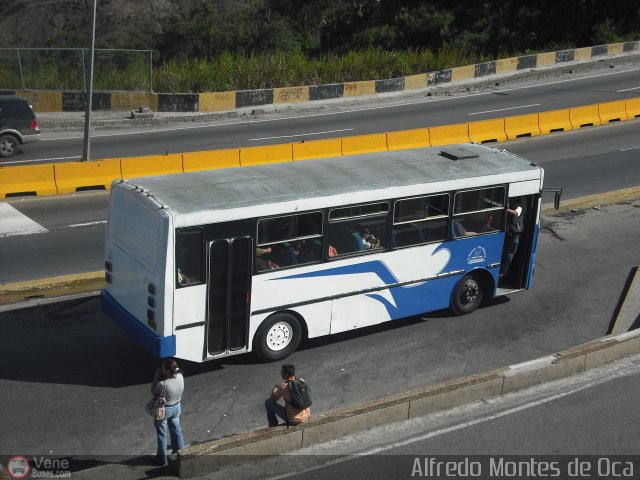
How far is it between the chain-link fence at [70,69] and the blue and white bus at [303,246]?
20180 millimetres

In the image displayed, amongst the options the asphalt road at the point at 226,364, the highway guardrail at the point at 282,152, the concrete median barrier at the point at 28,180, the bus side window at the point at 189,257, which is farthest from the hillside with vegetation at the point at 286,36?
the bus side window at the point at 189,257

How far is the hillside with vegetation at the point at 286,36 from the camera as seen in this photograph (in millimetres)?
33719

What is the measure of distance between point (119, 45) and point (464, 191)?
62016 millimetres

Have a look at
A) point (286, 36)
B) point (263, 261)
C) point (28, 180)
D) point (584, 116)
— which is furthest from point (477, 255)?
point (286, 36)

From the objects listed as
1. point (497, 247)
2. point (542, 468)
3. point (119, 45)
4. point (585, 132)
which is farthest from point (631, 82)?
point (119, 45)

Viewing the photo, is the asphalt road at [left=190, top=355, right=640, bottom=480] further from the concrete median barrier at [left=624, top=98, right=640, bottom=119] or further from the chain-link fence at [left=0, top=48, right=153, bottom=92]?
the chain-link fence at [left=0, top=48, right=153, bottom=92]

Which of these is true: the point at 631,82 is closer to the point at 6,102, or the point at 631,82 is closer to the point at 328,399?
the point at 6,102

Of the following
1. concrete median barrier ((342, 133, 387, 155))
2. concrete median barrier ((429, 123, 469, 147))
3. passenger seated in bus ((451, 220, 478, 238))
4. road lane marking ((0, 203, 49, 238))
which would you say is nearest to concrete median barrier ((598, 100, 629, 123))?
concrete median barrier ((429, 123, 469, 147))

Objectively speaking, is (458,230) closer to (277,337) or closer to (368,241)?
(368,241)

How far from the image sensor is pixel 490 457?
9969mm

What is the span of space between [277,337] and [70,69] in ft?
74.8

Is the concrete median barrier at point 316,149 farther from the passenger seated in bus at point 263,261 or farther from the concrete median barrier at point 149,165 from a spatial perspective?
the passenger seated in bus at point 263,261

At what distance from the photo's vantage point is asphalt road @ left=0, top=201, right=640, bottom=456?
1030 cm

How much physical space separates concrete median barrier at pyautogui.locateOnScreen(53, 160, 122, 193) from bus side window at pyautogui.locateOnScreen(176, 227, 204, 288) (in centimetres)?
1036
